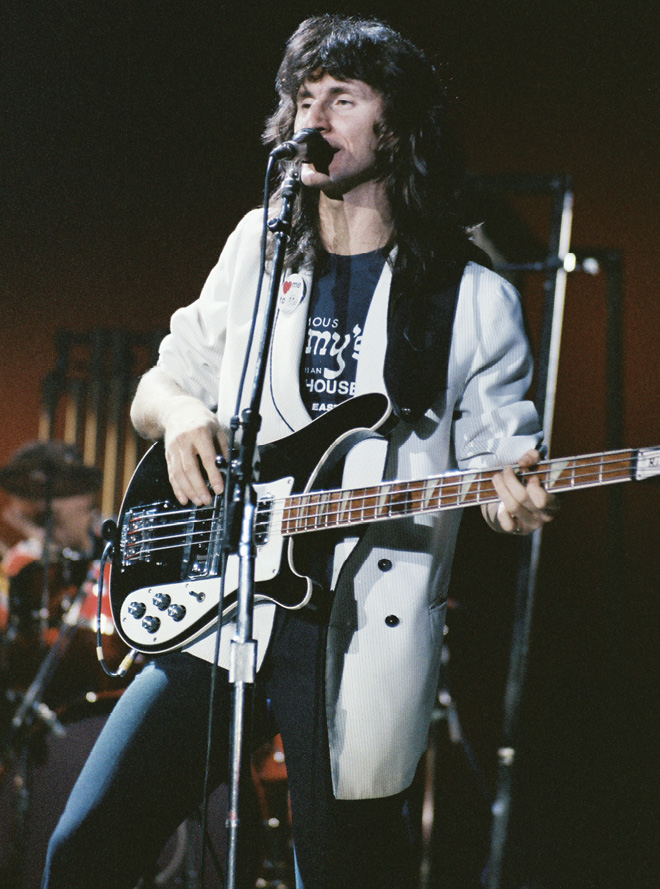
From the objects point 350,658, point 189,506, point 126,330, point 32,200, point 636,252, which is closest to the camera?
point 350,658

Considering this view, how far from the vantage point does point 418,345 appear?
1.62m

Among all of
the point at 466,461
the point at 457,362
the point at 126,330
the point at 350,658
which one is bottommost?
the point at 350,658

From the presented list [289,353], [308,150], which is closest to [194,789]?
[289,353]

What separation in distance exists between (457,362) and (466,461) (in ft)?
0.73

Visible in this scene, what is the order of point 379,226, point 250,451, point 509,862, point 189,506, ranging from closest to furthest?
point 250,451
point 189,506
point 379,226
point 509,862

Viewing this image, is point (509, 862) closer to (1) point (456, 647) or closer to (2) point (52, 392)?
(1) point (456, 647)

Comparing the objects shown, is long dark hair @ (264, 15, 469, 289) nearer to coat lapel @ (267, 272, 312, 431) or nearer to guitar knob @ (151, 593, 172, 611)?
coat lapel @ (267, 272, 312, 431)

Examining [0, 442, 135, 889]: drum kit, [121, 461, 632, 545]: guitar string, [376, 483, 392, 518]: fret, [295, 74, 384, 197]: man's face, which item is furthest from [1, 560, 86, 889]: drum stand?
[295, 74, 384, 197]: man's face

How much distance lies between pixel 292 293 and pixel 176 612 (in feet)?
2.47

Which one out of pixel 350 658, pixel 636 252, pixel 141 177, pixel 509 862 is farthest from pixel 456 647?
pixel 141 177

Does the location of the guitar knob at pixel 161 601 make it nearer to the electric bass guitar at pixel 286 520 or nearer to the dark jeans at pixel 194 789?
the electric bass guitar at pixel 286 520

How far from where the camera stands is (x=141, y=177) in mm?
4109

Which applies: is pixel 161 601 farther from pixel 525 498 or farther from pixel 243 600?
pixel 525 498

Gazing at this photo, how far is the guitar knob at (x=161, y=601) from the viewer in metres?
1.60
